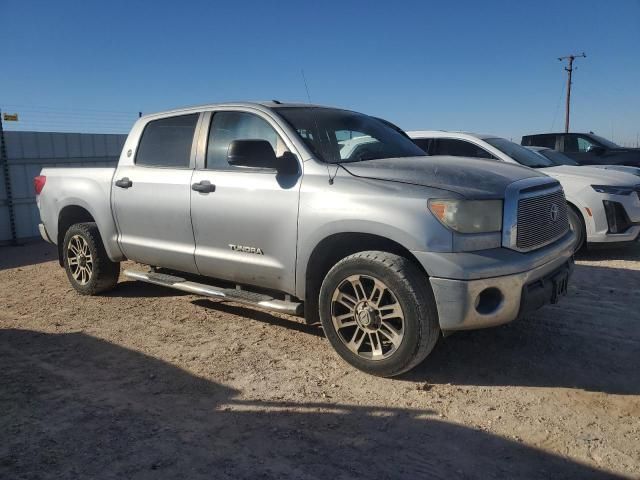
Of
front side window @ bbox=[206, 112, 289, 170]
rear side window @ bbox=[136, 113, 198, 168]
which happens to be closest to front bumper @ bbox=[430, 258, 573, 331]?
front side window @ bbox=[206, 112, 289, 170]

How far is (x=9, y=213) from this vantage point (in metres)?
10.1

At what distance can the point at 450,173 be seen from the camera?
3617 millimetres

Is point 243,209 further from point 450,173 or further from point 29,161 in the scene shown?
point 29,161

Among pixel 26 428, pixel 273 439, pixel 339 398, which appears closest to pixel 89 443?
pixel 26 428

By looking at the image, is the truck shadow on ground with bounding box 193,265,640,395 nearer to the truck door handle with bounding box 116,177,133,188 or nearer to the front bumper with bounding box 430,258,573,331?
the front bumper with bounding box 430,258,573,331

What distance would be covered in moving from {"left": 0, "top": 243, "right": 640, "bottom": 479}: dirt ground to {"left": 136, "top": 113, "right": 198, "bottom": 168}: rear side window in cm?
148

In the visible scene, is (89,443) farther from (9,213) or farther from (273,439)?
(9,213)

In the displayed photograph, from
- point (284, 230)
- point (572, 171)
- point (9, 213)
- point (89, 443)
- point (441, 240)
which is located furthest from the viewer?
point (9, 213)

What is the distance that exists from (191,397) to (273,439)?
30.6 inches

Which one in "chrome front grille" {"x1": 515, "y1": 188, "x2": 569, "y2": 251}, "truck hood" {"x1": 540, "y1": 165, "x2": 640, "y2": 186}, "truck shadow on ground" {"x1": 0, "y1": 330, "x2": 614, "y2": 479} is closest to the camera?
"truck shadow on ground" {"x1": 0, "y1": 330, "x2": 614, "y2": 479}

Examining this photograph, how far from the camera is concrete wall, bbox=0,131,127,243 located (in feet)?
33.0

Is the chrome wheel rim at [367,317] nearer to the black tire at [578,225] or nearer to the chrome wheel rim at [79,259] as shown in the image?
the chrome wheel rim at [79,259]

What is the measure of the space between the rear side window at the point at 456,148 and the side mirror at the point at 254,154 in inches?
177

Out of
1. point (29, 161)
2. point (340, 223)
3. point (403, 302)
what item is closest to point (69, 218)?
point (340, 223)
